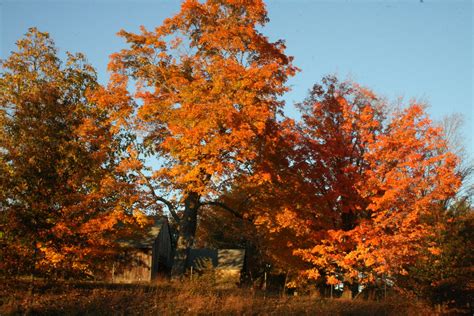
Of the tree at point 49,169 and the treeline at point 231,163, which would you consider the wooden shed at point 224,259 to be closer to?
the treeline at point 231,163

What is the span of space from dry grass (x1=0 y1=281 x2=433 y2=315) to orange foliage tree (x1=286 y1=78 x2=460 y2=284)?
2.80 metres

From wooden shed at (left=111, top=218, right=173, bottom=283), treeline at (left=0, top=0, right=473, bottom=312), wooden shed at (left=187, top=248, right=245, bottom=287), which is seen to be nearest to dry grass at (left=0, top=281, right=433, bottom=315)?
treeline at (left=0, top=0, right=473, bottom=312)

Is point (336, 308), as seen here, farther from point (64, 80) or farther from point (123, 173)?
point (64, 80)

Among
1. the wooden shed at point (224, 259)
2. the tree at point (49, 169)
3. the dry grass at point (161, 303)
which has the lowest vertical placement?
the dry grass at point (161, 303)

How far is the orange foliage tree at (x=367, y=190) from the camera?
2069cm

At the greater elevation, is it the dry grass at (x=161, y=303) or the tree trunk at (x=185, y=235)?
the tree trunk at (x=185, y=235)

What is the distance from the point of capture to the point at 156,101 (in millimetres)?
21078

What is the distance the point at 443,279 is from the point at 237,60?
14325 millimetres

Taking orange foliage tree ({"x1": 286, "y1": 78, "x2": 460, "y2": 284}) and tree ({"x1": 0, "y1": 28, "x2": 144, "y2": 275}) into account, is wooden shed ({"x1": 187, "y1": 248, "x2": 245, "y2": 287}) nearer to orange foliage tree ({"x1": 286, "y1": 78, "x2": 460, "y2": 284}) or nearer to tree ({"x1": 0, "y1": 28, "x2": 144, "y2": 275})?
orange foliage tree ({"x1": 286, "y1": 78, "x2": 460, "y2": 284})

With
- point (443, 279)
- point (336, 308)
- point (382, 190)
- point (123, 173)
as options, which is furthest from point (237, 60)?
point (443, 279)

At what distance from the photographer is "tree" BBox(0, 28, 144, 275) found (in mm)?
13727

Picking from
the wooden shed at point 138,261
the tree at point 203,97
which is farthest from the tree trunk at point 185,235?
the wooden shed at point 138,261

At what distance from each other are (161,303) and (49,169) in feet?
19.1

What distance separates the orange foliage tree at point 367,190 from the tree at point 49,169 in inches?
396
